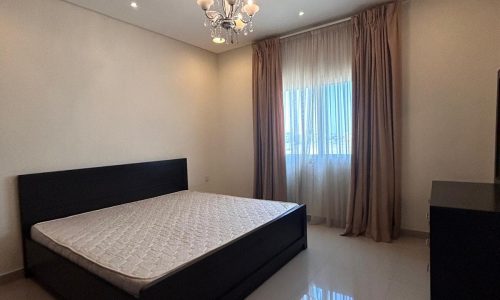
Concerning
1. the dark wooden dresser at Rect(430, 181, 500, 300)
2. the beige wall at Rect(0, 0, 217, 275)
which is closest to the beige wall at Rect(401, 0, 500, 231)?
the dark wooden dresser at Rect(430, 181, 500, 300)

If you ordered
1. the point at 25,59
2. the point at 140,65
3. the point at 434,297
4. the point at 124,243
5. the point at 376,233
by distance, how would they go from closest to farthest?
the point at 434,297 < the point at 124,243 < the point at 25,59 < the point at 376,233 < the point at 140,65

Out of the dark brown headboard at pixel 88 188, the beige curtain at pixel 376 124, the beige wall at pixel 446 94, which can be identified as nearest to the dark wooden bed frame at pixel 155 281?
the dark brown headboard at pixel 88 188

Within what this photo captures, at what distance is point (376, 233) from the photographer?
10.2 feet

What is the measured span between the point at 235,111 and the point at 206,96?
22.3 inches

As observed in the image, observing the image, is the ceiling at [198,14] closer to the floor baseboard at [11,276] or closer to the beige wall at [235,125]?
the beige wall at [235,125]

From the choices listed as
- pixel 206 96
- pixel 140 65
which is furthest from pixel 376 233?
pixel 140 65

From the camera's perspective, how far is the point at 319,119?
3670mm

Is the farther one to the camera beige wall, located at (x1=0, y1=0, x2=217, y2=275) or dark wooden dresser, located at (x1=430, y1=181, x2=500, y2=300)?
beige wall, located at (x1=0, y1=0, x2=217, y2=275)

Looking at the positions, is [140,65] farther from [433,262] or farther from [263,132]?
[433,262]

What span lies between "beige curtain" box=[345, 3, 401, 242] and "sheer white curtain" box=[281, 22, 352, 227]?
0.19 metres

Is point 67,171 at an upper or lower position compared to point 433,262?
upper

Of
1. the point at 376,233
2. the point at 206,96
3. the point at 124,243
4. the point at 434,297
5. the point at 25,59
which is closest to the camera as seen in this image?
the point at 434,297

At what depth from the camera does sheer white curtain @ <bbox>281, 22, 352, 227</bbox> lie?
138 inches

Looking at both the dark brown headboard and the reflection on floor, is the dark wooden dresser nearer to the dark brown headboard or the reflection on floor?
the reflection on floor
